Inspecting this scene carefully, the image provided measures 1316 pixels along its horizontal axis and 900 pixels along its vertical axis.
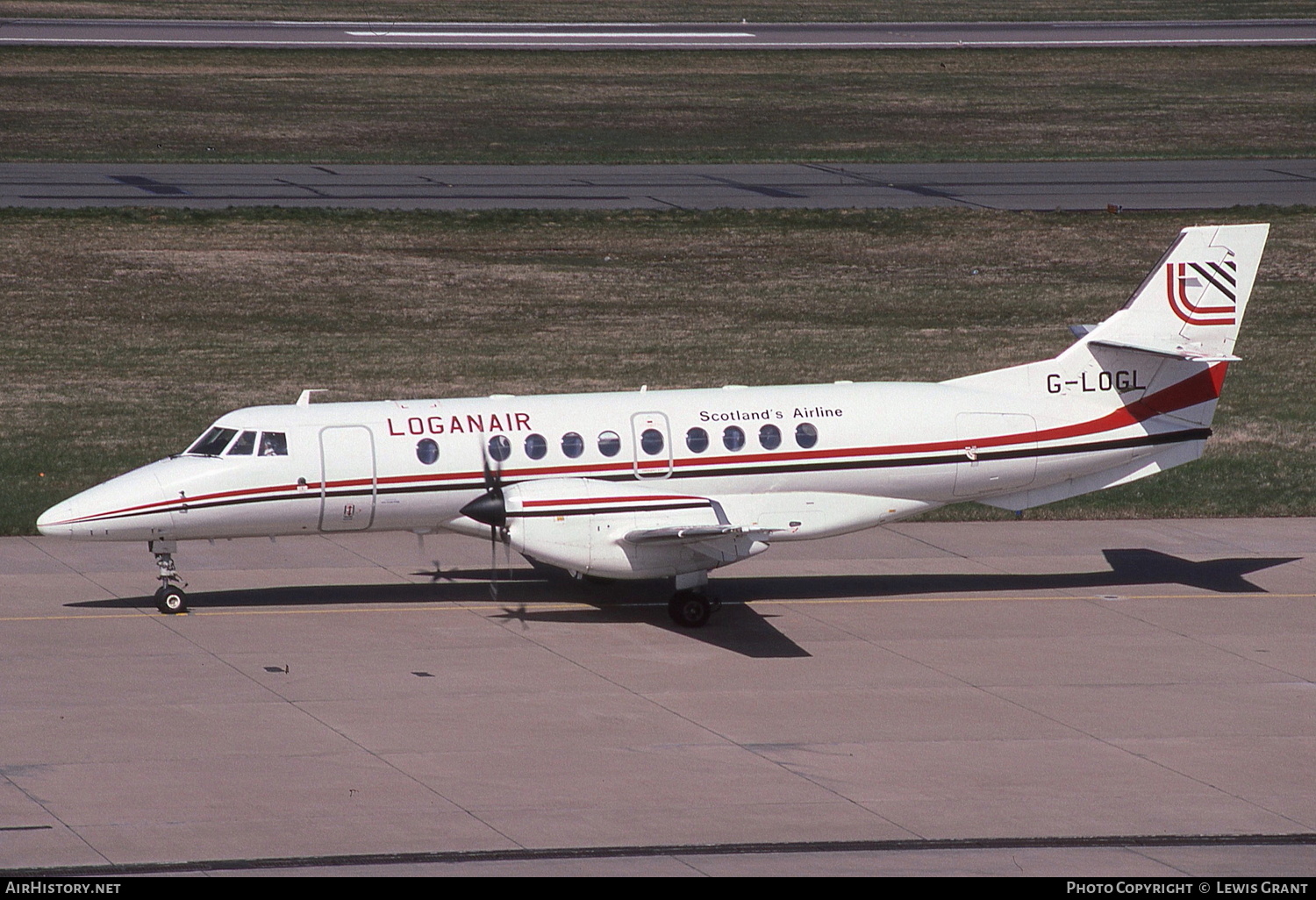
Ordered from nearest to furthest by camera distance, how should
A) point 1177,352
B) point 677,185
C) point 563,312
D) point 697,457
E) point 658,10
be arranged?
1. point 697,457
2. point 1177,352
3. point 563,312
4. point 677,185
5. point 658,10

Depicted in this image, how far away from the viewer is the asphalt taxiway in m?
82.9

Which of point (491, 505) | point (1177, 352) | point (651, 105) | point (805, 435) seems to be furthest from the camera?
point (651, 105)

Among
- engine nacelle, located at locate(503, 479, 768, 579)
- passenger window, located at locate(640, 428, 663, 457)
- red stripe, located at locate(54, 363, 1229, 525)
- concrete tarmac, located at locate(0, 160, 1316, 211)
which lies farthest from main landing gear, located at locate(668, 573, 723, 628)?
concrete tarmac, located at locate(0, 160, 1316, 211)

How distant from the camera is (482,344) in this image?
1572 inches

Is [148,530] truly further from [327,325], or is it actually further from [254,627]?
[327,325]

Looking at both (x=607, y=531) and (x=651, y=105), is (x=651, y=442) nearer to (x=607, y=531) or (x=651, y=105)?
(x=607, y=531)

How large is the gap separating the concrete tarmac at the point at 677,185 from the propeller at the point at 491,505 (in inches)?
1174

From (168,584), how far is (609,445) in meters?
6.11

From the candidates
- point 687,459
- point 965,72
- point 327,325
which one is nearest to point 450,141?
point 327,325

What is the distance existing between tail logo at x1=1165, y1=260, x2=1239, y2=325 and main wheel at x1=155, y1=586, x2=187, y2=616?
14.2m

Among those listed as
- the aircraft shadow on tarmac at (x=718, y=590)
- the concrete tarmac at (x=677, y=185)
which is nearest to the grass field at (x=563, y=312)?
the concrete tarmac at (x=677, y=185)

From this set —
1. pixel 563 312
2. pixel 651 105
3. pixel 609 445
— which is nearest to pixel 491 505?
pixel 609 445

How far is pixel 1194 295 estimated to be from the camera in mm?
24484

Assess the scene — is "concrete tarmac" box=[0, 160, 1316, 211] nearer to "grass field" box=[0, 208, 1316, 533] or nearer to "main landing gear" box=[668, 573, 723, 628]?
"grass field" box=[0, 208, 1316, 533]
